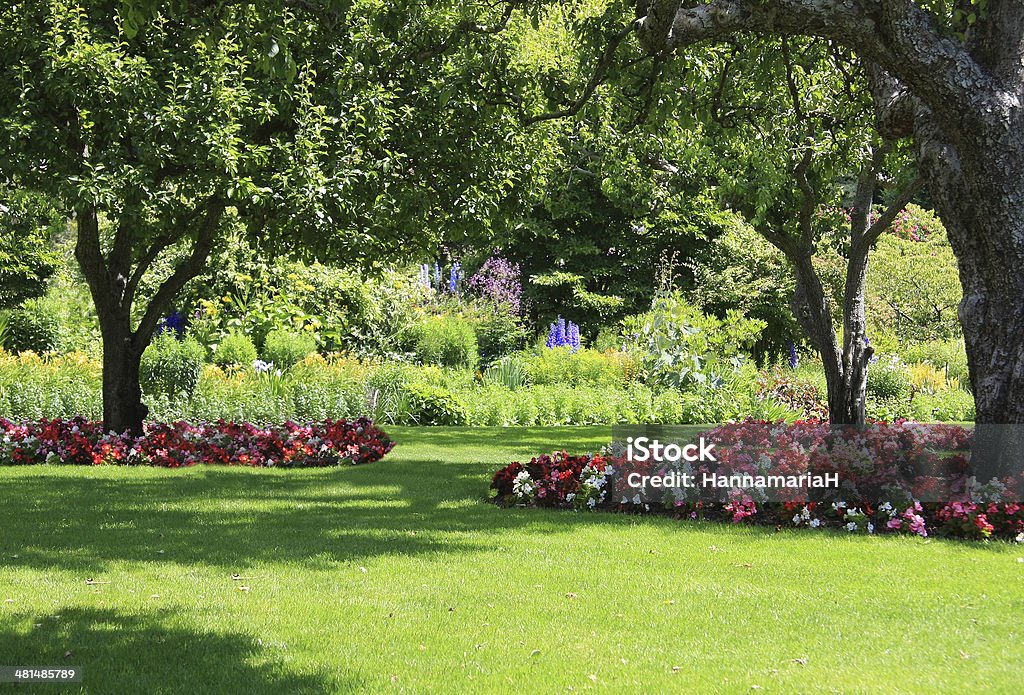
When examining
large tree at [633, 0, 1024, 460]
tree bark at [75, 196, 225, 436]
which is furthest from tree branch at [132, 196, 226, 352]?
large tree at [633, 0, 1024, 460]

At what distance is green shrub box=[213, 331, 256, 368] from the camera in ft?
48.0

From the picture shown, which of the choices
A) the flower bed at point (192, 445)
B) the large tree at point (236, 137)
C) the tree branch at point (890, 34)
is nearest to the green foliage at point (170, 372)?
the flower bed at point (192, 445)

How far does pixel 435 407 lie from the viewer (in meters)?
14.0

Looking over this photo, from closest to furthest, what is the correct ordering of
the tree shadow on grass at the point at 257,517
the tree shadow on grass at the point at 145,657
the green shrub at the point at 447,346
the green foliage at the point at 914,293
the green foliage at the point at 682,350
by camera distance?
1. the tree shadow on grass at the point at 145,657
2. the tree shadow on grass at the point at 257,517
3. the green foliage at the point at 682,350
4. the green shrub at the point at 447,346
5. the green foliage at the point at 914,293

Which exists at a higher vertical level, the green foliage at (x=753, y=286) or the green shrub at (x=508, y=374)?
the green foliage at (x=753, y=286)

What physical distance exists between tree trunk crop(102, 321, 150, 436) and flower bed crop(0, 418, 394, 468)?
0.52ft

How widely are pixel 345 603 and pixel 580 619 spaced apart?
1108 millimetres

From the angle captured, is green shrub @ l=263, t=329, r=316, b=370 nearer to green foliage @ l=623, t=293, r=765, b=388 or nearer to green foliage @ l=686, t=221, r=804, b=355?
green foliage @ l=623, t=293, r=765, b=388

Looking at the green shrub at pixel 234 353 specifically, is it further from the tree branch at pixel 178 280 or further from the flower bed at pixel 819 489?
the flower bed at pixel 819 489

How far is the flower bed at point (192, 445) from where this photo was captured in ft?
32.1

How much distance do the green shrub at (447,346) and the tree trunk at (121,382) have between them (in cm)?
726

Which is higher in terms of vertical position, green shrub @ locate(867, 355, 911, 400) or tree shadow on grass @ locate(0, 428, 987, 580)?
green shrub @ locate(867, 355, 911, 400)

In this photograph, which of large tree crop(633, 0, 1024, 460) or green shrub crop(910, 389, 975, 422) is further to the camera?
green shrub crop(910, 389, 975, 422)

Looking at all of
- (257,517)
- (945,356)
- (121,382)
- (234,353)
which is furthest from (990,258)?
(945,356)
